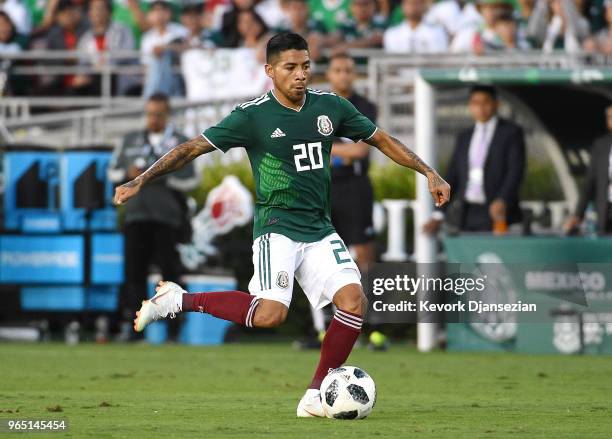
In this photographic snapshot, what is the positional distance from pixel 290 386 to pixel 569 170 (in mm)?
7083

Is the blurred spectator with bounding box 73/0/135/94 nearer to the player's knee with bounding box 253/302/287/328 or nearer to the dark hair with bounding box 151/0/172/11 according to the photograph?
the dark hair with bounding box 151/0/172/11

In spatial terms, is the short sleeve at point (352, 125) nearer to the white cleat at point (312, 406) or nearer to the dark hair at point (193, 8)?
the white cleat at point (312, 406)

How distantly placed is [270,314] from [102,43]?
14391mm

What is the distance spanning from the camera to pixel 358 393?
8.91m

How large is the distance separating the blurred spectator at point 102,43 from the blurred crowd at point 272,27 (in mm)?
16

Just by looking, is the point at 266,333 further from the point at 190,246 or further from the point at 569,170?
the point at 569,170

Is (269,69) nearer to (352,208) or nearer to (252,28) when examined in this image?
(352,208)

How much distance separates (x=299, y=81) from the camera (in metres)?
9.17

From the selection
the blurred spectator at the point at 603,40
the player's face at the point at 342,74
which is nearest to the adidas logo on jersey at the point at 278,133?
the player's face at the point at 342,74

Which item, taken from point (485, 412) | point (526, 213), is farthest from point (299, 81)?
point (526, 213)

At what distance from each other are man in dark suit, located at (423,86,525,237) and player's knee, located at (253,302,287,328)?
21.9 ft

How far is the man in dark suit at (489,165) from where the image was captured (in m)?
15.6

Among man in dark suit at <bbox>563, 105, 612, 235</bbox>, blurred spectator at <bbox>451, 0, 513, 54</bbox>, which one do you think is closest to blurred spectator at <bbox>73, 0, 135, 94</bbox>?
blurred spectator at <bbox>451, 0, 513, 54</bbox>

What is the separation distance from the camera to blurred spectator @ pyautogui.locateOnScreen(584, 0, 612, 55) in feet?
61.8
